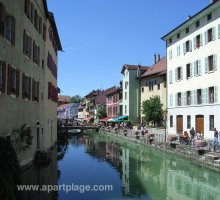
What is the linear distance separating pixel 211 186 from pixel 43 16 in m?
17.4

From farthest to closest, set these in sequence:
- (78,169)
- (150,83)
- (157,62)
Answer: (157,62) → (150,83) → (78,169)

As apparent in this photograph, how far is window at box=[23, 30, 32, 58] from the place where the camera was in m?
19.7

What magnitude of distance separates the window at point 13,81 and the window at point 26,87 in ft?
4.83

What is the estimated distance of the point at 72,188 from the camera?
18234mm

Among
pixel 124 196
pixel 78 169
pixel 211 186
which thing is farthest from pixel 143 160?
pixel 124 196

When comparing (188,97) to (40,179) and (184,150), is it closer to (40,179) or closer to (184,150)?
(184,150)

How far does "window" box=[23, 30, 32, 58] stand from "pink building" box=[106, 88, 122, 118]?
182ft

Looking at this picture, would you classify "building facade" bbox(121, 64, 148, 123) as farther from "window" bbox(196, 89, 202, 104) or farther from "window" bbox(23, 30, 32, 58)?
"window" bbox(23, 30, 32, 58)

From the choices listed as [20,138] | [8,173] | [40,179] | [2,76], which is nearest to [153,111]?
[40,179]

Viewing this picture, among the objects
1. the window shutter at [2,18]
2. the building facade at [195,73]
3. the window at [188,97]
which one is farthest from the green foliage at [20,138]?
the window at [188,97]

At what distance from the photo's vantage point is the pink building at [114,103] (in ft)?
255

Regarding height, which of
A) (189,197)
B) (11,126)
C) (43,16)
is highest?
(43,16)

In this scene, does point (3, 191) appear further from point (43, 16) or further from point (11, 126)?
point (43, 16)

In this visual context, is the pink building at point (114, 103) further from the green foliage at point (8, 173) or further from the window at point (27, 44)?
the green foliage at point (8, 173)
